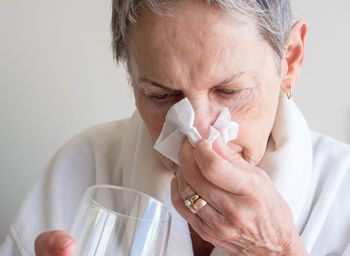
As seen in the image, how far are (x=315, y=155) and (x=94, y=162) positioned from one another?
24.3 inches

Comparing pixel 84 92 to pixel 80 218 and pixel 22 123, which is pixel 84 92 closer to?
pixel 22 123

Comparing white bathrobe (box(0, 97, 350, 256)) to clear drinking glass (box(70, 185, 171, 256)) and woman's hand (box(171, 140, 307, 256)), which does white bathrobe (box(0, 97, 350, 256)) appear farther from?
clear drinking glass (box(70, 185, 171, 256))

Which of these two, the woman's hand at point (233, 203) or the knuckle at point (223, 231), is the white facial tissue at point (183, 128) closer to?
the woman's hand at point (233, 203)

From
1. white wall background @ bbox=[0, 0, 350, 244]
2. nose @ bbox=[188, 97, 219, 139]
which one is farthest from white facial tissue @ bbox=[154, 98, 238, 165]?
white wall background @ bbox=[0, 0, 350, 244]

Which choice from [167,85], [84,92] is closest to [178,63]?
[167,85]

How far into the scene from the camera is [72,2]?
1.59 m

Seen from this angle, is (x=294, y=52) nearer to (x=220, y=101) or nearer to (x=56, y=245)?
(x=220, y=101)

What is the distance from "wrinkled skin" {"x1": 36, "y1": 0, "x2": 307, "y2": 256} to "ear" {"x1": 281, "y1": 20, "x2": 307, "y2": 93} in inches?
2.4

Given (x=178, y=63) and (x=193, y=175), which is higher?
(x=178, y=63)

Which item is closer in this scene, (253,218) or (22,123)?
(253,218)

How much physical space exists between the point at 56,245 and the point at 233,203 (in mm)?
322

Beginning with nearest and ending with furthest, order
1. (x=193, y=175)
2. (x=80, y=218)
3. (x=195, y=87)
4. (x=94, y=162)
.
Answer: (x=80, y=218)
(x=193, y=175)
(x=195, y=87)
(x=94, y=162)

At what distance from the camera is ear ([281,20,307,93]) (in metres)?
1.02

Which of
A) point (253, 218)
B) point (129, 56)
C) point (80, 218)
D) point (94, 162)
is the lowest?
point (94, 162)
